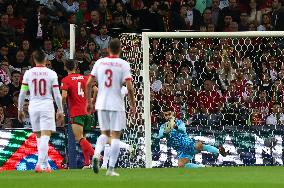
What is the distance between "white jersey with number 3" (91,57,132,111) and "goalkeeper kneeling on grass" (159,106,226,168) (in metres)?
5.25

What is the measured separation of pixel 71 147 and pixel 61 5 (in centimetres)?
591

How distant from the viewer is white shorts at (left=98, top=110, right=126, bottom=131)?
48.6 feet

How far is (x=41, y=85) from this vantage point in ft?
54.1

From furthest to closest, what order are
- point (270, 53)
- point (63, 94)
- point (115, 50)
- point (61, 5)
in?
point (61, 5) → point (270, 53) → point (63, 94) → point (115, 50)

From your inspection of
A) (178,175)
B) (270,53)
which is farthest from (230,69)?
(178,175)

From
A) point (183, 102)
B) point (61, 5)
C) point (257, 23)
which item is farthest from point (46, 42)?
point (257, 23)

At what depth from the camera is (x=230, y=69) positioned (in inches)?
867

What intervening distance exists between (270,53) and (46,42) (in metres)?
5.05

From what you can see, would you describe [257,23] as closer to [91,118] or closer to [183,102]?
Answer: [183,102]

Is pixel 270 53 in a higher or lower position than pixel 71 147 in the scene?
higher

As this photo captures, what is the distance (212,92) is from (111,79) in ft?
23.6

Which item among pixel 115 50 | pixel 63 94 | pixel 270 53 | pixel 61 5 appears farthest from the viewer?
pixel 61 5

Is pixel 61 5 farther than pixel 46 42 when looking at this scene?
Yes

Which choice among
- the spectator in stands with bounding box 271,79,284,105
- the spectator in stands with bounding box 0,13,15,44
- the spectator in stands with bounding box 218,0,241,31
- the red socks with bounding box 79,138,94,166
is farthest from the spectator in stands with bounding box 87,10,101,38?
the red socks with bounding box 79,138,94,166
